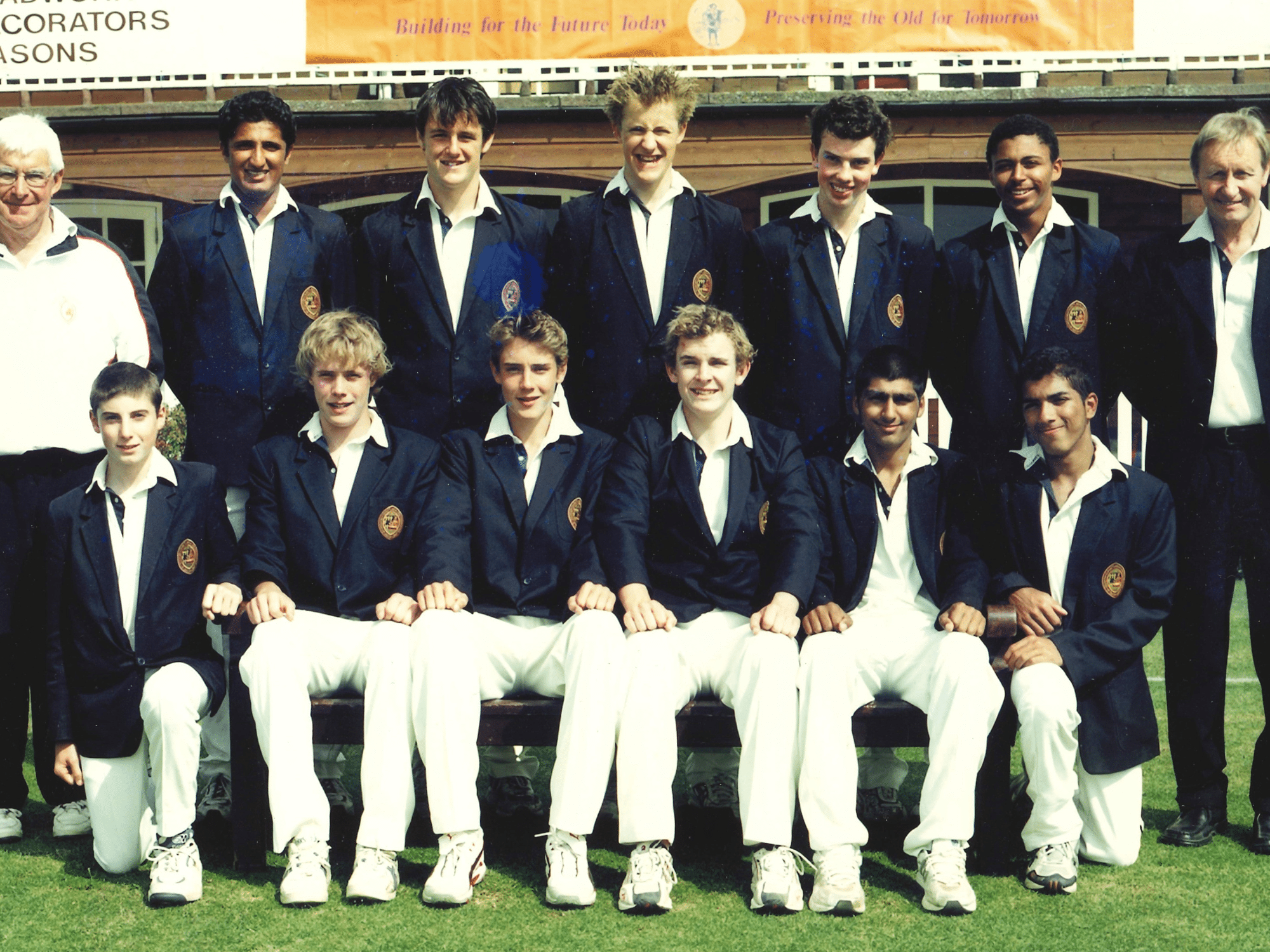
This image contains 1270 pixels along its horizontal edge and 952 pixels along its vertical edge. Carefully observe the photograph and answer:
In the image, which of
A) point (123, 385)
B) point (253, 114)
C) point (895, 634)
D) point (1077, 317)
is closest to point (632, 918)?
point (895, 634)

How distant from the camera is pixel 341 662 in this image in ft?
13.2

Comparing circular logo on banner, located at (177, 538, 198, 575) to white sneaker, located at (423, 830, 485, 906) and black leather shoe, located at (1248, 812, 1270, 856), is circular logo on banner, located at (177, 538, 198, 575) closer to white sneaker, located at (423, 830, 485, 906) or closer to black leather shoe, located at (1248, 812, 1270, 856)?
white sneaker, located at (423, 830, 485, 906)

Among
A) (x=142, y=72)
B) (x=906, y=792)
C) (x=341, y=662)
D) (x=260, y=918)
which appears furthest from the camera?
(x=142, y=72)

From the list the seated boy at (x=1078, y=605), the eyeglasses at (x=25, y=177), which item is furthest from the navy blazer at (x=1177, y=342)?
the eyeglasses at (x=25, y=177)

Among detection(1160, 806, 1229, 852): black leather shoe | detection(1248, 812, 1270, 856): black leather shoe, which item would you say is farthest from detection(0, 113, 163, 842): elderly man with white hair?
detection(1248, 812, 1270, 856): black leather shoe

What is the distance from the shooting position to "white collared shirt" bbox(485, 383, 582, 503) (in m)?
4.33

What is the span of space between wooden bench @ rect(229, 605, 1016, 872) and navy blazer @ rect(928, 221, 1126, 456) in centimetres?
85

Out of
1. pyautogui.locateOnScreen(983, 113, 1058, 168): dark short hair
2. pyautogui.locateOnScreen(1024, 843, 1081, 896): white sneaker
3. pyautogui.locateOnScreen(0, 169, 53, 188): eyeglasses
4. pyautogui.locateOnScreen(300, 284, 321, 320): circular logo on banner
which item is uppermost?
pyautogui.locateOnScreen(983, 113, 1058, 168): dark short hair

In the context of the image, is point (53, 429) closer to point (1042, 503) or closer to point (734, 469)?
point (734, 469)

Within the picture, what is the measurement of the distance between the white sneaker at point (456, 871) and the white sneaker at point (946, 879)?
1236 mm

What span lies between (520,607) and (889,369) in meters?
1.40

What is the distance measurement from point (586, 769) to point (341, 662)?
0.85 meters

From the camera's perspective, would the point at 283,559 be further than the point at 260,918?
Yes

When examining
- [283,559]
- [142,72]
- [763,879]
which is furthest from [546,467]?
[142,72]
